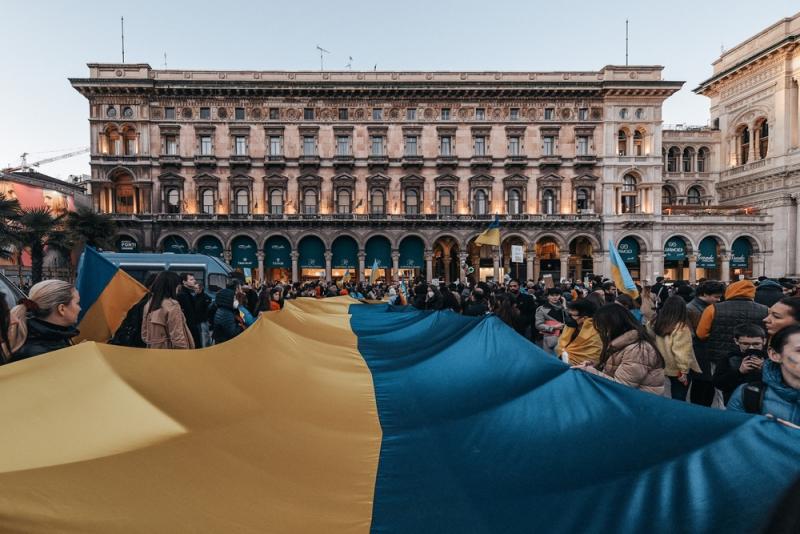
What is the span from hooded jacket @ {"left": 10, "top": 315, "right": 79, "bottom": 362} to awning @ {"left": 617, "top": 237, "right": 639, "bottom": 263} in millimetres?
40056

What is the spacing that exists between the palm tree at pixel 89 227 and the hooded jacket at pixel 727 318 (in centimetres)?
2983

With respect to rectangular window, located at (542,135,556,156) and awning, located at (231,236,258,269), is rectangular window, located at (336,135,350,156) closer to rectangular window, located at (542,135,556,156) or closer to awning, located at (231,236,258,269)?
awning, located at (231,236,258,269)

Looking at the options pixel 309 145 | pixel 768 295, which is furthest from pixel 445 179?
pixel 768 295

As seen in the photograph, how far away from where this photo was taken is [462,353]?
17.4 ft

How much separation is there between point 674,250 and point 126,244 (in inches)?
1802

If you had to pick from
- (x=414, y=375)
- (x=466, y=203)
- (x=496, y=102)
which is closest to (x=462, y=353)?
(x=414, y=375)

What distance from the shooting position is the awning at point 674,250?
37.2 metres

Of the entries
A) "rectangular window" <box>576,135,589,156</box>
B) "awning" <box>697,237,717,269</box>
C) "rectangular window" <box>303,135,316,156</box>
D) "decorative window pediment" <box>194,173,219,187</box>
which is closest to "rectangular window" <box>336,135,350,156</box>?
"rectangular window" <box>303,135,316,156</box>

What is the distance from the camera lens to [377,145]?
3706 cm

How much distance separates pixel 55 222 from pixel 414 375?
2527 cm

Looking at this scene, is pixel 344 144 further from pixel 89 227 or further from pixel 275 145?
pixel 89 227

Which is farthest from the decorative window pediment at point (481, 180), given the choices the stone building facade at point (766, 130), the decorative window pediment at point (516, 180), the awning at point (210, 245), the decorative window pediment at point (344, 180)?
the stone building facade at point (766, 130)

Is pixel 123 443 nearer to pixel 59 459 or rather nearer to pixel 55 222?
pixel 59 459

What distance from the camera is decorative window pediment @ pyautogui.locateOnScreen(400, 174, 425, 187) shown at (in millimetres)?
36875
